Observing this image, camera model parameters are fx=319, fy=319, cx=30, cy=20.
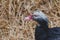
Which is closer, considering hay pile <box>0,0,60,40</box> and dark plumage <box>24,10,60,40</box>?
dark plumage <box>24,10,60,40</box>

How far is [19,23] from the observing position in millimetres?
4551

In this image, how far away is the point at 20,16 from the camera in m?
4.60

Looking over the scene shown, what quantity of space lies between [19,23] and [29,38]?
0.34 meters

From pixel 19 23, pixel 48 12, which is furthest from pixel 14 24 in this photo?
pixel 48 12

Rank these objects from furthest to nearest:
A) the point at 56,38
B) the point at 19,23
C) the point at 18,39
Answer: the point at 19,23
the point at 18,39
the point at 56,38

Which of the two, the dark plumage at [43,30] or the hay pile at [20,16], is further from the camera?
the hay pile at [20,16]

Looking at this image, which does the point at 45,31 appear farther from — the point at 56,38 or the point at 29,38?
the point at 29,38

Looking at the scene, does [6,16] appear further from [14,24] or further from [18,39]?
[18,39]

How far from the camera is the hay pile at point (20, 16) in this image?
438cm

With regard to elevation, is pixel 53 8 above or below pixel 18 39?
above

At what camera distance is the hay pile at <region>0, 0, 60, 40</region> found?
173 inches

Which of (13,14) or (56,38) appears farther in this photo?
(13,14)

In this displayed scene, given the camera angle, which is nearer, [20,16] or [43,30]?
[43,30]

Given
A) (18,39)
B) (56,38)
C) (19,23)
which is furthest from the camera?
(19,23)
